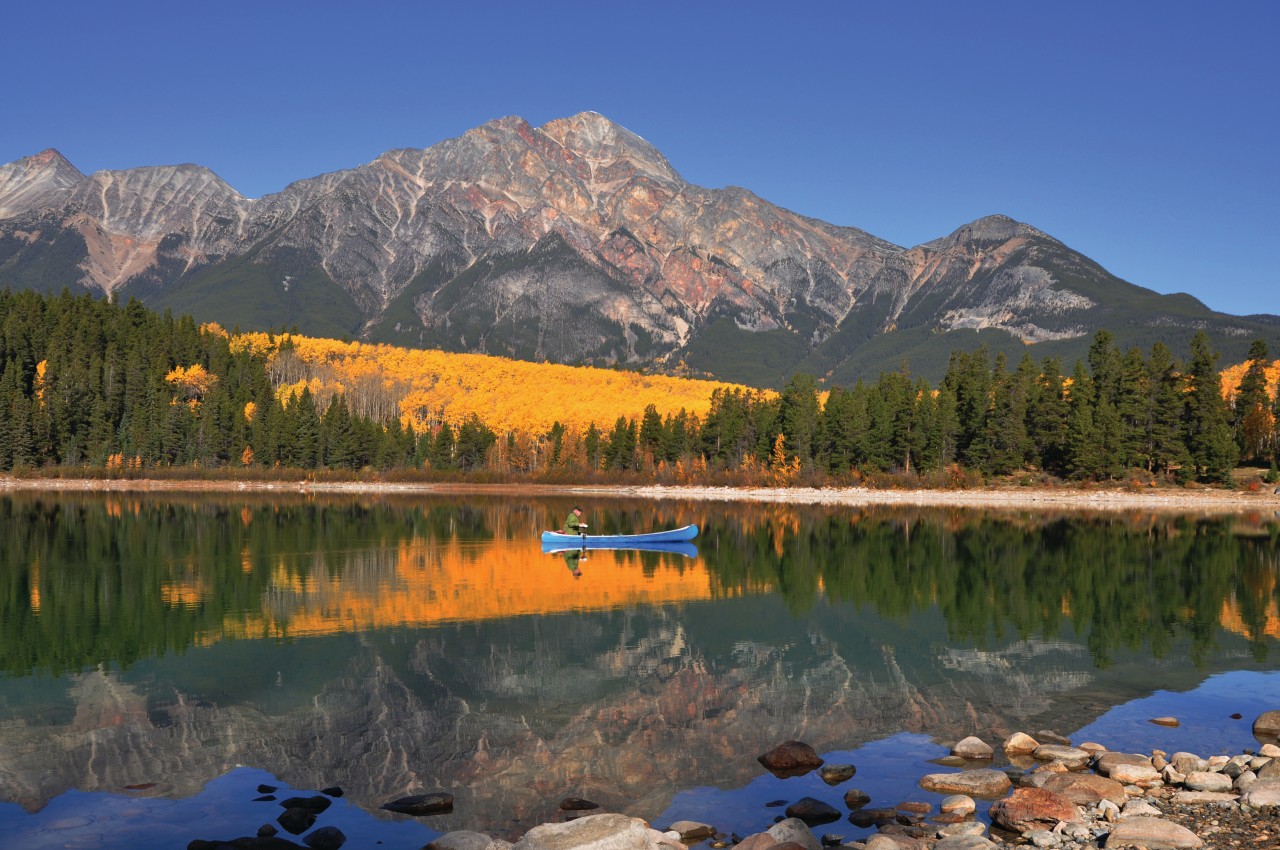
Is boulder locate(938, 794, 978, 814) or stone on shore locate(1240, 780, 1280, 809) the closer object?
stone on shore locate(1240, 780, 1280, 809)

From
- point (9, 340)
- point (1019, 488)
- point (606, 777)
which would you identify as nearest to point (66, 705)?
point (606, 777)

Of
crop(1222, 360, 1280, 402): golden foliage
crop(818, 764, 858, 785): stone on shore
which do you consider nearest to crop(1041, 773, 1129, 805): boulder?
crop(818, 764, 858, 785): stone on shore

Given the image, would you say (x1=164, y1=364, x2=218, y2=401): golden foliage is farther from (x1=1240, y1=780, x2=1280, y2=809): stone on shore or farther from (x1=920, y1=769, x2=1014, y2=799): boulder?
(x1=1240, y1=780, x2=1280, y2=809): stone on shore

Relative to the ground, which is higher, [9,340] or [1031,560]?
[9,340]

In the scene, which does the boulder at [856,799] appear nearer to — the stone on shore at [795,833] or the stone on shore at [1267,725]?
the stone on shore at [795,833]

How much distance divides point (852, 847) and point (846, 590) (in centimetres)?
3035

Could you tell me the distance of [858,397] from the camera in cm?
13325

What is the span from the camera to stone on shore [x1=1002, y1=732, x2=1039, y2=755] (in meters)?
20.0

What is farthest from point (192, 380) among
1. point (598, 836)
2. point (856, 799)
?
point (598, 836)

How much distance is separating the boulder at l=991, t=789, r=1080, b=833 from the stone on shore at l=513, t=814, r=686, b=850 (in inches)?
141

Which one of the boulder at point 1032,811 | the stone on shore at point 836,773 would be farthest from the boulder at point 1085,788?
the stone on shore at point 836,773

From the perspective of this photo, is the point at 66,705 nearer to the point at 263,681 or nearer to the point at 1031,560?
the point at 263,681

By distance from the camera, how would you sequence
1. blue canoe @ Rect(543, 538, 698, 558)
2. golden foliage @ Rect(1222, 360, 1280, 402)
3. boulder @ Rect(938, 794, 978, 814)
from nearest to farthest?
boulder @ Rect(938, 794, 978, 814) < blue canoe @ Rect(543, 538, 698, 558) < golden foliage @ Rect(1222, 360, 1280, 402)

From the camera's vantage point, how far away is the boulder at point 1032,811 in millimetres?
15539
